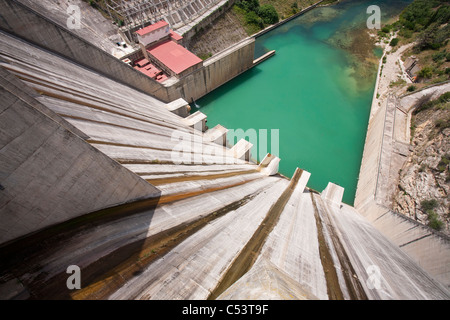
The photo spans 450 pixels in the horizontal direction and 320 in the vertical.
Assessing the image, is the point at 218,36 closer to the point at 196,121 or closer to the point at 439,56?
the point at 196,121

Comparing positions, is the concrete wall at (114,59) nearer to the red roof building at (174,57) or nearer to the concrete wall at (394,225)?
the red roof building at (174,57)

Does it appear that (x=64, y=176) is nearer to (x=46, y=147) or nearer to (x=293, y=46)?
(x=46, y=147)

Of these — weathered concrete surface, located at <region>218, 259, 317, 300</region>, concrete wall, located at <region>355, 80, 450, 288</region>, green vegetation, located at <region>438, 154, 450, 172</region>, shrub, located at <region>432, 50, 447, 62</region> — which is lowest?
weathered concrete surface, located at <region>218, 259, 317, 300</region>

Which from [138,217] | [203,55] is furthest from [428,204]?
[203,55]

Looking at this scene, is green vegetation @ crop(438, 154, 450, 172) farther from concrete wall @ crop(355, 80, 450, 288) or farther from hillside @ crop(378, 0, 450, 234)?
concrete wall @ crop(355, 80, 450, 288)

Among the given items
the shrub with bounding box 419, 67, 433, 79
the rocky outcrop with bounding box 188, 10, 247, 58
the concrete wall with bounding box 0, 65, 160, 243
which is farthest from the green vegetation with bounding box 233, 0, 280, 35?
the concrete wall with bounding box 0, 65, 160, 243
